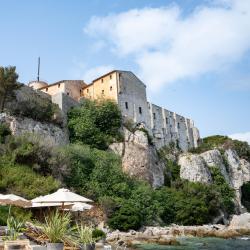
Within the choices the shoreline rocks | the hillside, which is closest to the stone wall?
the hillside

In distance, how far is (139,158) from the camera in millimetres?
41062

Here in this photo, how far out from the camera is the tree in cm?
3441

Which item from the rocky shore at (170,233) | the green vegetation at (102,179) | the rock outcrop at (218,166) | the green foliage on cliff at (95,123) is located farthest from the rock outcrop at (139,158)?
the rocky shore at (170,233)

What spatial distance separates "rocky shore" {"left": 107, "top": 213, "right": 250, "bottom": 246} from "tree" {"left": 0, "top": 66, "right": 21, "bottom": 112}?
48.1 ft

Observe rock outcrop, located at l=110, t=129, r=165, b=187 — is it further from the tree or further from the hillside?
the tree

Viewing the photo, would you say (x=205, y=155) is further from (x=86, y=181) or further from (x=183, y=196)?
(x=86, y=181)

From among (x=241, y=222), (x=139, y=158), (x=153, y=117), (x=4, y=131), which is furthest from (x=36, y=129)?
(x=153, y=117)

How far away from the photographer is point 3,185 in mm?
25656

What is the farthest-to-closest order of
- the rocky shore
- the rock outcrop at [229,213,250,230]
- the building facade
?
the building facade
the rock outcrop at [229,213,250,230]
the rocky shore

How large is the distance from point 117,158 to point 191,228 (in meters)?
9.40

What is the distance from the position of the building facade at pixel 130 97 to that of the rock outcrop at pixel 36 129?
30.4 feet

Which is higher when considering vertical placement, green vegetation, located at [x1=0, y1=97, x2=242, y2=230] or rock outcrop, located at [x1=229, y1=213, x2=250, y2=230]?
green vegetation, located at [x1=0, y1=97, x2=242, y2=230]

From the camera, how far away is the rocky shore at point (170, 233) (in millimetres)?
25734

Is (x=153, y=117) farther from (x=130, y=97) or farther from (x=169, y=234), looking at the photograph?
(x=169, y=234)
